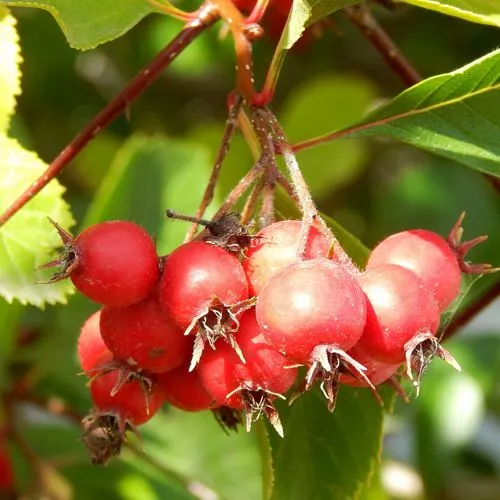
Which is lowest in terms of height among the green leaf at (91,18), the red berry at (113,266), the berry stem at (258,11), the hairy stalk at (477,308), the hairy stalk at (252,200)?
the hairy stalk at (477,308)

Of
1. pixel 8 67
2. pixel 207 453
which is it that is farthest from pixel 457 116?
pixel 207 453

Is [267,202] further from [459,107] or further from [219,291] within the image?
[459,107]

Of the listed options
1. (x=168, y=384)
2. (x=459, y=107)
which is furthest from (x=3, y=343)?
(x=459, y=107)

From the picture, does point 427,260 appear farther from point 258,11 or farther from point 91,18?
point 91,18

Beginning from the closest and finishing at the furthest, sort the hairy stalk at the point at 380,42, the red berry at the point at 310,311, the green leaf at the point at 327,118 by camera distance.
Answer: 1. the red berry at the point at 310,311
2. the hairy stalk at the point at 380,42
3. the green leaf at the point at 327,118

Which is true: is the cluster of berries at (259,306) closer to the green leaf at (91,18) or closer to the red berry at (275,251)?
the red berry at (275,251)

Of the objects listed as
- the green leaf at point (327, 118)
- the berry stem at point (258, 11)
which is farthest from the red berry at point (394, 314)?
the green leaf at point (327, 118)
